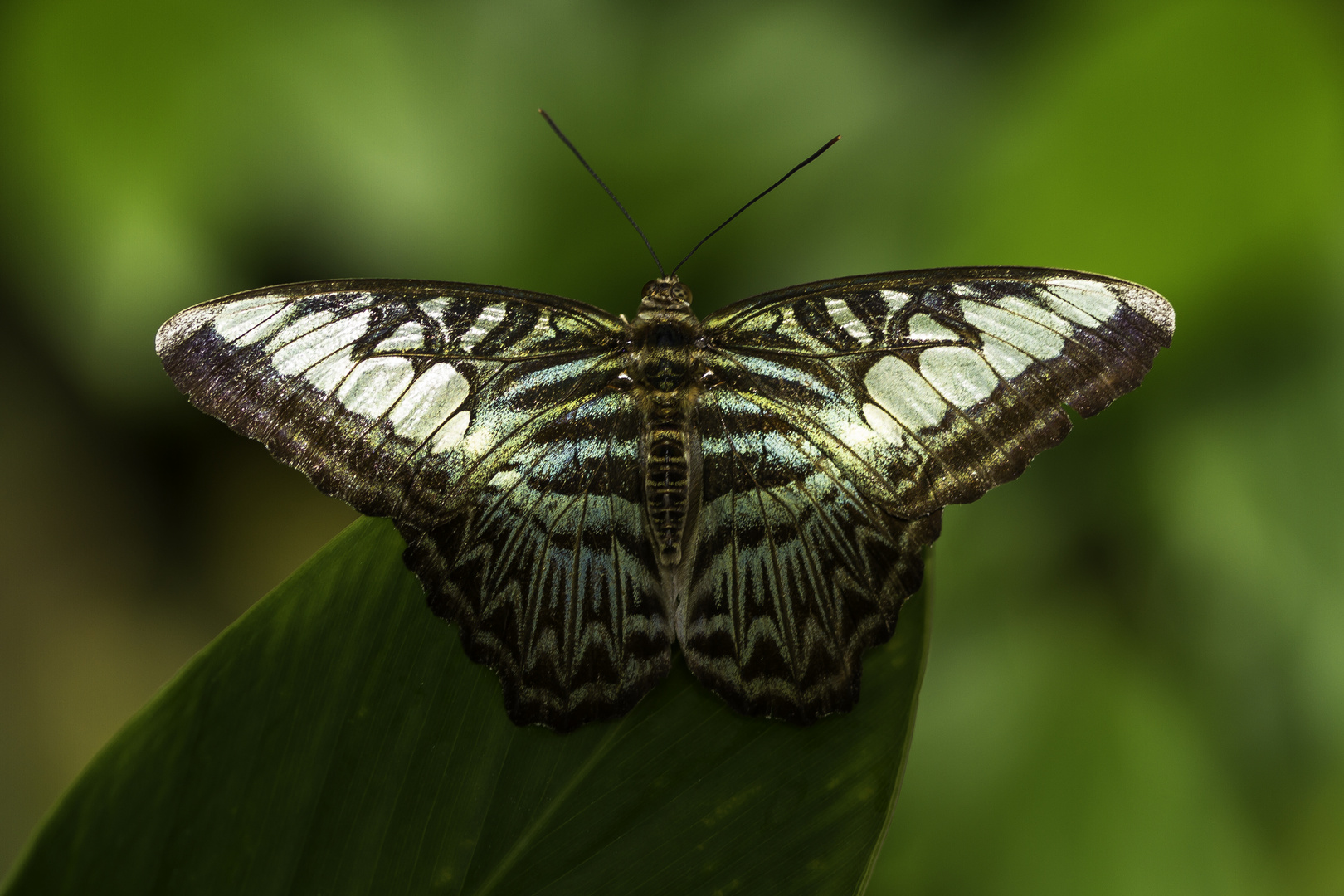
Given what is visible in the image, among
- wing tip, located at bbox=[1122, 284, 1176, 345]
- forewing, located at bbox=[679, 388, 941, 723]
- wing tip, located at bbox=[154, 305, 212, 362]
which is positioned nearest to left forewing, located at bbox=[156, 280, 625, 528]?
wing tip, located at bbox=[154, 305, 212, 362]

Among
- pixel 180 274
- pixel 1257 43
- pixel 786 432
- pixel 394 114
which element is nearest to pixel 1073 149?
pixel 1257 43

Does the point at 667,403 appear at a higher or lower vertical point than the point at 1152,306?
higher

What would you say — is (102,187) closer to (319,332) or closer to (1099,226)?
(319,332)

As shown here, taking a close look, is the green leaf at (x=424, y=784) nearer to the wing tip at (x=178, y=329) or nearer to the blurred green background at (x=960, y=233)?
the wing tip at (x=178, y=329)

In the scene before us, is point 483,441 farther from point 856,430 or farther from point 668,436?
point 856,430

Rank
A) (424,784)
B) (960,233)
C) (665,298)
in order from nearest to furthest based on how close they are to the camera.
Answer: (424,784), (665,298), (960,233)

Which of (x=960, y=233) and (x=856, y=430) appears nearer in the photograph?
(x=856, y=430)

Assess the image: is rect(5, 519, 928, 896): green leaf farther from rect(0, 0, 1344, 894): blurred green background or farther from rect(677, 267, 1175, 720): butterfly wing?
rect(0, 0, 1344, 894): blurred green background

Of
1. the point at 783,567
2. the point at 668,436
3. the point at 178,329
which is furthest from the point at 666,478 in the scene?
the point at 178,329
